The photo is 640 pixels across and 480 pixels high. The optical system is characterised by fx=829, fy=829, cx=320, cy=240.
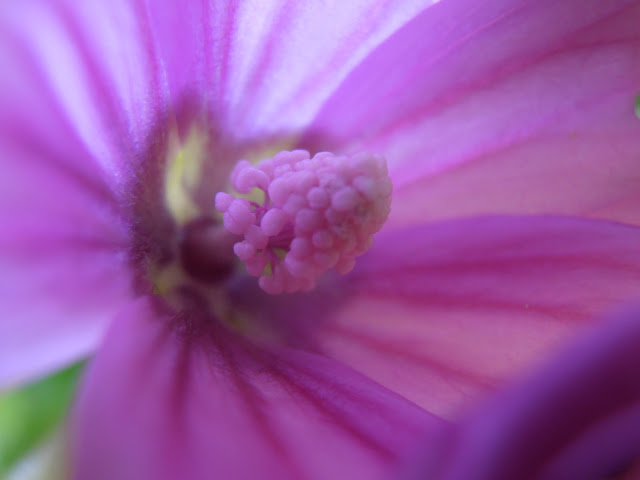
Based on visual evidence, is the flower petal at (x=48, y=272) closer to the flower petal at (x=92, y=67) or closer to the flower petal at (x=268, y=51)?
the flower petal at (x=92, y=67)

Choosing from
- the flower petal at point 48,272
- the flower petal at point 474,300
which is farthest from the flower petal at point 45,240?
the flower petal at point 474,300

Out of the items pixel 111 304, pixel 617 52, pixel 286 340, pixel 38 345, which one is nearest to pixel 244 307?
pixel 286 340

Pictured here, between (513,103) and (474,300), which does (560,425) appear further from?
(513,103)

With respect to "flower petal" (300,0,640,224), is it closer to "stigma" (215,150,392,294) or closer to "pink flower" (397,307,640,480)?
"stigma" (215,150,392,294)

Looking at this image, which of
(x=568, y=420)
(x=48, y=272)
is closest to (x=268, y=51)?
(x=48, y=272)

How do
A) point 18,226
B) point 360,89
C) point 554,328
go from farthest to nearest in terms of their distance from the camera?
1. point 360,89
2. point 554,328
3. point 18,226

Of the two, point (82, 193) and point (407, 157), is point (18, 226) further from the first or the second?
point (407, 157)
